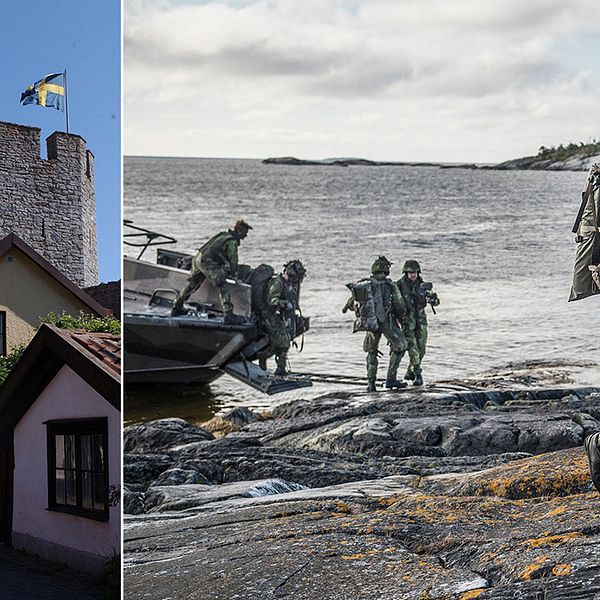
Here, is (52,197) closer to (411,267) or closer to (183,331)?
(183,331)

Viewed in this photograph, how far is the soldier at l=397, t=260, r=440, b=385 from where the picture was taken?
4.64 meters

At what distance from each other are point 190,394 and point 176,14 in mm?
1438

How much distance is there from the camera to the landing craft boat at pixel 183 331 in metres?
4.68

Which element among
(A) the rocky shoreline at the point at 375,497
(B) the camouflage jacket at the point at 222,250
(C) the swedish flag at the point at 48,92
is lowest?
(A) the rocky shoreline at the point at 375,497

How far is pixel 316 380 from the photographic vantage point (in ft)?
15.3

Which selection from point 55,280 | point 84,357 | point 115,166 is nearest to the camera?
point 84,357

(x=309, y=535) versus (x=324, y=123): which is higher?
(x=324, y=123)

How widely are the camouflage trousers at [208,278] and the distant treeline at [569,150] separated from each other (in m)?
1.32

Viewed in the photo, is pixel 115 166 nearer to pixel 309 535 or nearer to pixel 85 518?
pixel 85 518

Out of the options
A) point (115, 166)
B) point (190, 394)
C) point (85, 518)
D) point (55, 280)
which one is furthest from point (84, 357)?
point (115, 166)

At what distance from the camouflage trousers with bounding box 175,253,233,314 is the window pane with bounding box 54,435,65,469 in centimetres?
206

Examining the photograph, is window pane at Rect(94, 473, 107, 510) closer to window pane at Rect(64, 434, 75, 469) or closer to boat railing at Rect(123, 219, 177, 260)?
window pane at Rect(64, 434, 75, 469)

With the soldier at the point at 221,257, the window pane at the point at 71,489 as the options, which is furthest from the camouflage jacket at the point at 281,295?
the window pane at the point at 71,489

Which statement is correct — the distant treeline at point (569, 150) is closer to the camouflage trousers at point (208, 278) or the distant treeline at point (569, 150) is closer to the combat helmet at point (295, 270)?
the combat helmet at point (295, 270)
